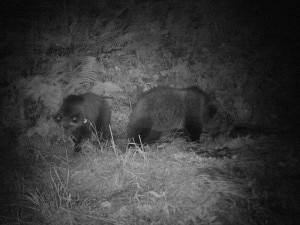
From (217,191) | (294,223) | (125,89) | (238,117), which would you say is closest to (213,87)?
(238,117)

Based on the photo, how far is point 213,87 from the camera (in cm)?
739

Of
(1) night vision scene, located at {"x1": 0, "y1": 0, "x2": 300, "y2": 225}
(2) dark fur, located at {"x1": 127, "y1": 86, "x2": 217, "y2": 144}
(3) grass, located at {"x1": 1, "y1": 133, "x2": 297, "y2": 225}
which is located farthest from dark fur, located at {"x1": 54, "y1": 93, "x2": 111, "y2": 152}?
(3) grass, located at {"x1": 1, "y1": 133, "x2": 297, "y2": 225}

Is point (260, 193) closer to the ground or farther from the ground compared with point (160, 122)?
closer to the ground

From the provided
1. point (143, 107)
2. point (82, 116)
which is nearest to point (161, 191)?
point (143, 107)

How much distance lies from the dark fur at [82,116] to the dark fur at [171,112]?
101 cm

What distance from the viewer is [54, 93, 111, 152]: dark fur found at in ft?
20.8

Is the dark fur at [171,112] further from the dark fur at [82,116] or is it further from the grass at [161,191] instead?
the grass at [161,191]

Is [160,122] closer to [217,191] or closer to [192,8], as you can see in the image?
[217,191]

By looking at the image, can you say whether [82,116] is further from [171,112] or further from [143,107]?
[171,112]

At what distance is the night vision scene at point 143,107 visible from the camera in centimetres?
376

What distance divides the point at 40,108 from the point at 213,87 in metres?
5.00

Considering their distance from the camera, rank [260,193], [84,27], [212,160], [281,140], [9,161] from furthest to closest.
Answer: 1. [84,27]
2. [9,161]
3. [281,140]
4. [212,160]
5. [260,193]

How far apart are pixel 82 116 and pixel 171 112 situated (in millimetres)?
2271

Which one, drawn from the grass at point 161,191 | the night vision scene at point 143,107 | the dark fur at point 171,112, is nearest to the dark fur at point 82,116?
the night vision scene at point 143,107
